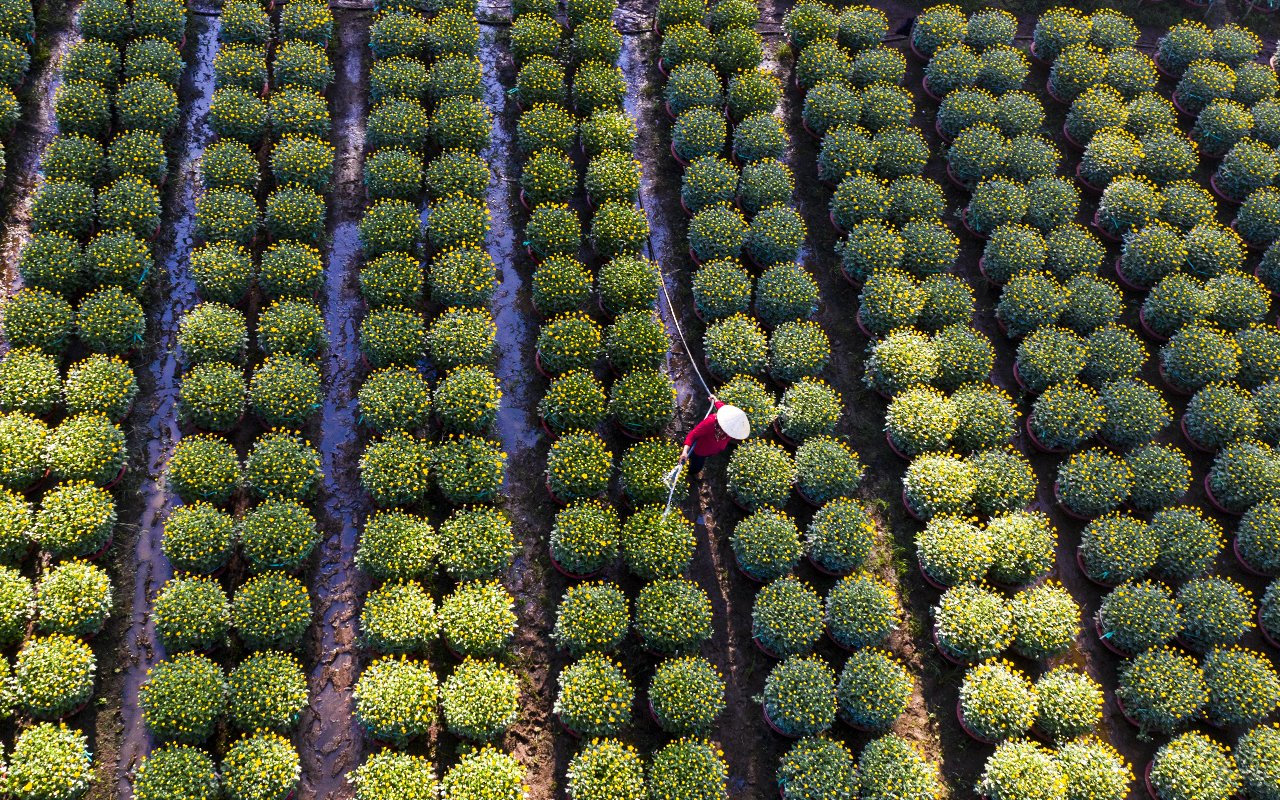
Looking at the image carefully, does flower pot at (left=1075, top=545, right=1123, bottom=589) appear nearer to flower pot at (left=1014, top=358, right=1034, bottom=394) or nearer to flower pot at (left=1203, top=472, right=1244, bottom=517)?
flower pot at (left=1203, top=472, right=1244, bottom=517)

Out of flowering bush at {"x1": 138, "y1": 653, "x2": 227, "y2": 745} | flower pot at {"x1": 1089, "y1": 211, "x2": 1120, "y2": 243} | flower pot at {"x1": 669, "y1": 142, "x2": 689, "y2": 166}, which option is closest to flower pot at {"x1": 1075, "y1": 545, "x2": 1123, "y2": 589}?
flower pot at {"x1": 1089, "y1": 211, "x2": 1120, "y2": 243}

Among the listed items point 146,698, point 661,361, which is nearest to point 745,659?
point 661,361

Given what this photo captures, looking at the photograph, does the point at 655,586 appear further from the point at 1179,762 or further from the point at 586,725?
the point at 1179,762

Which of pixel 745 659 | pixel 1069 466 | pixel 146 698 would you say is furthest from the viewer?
pixel 1069 466

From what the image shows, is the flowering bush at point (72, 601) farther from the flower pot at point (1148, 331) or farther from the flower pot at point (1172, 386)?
the flower pot at point (1148, 331)

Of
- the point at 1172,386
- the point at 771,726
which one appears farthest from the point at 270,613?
the point at 1172,386
